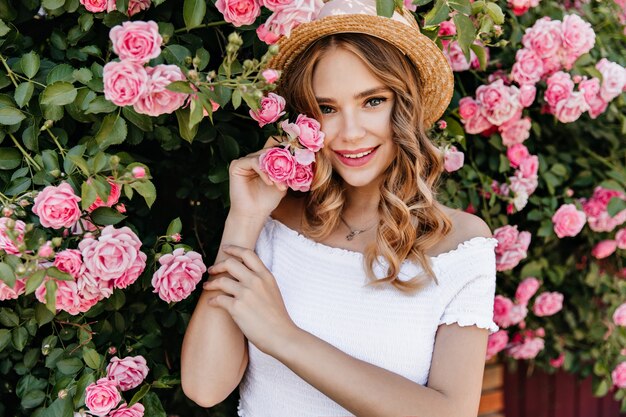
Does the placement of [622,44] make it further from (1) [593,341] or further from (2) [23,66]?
(2) [23,66]

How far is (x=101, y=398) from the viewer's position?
65.0 inches

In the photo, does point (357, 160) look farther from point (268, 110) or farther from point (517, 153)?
point (517, 153)

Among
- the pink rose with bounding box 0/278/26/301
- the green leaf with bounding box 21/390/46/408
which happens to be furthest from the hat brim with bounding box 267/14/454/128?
the green leaf with bounding box 21/390/46/408

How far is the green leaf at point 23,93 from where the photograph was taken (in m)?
1.64

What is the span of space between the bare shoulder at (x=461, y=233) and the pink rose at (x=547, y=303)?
3.53 ft

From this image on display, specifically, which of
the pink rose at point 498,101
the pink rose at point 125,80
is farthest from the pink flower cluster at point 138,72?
the pink rose at point 498,101

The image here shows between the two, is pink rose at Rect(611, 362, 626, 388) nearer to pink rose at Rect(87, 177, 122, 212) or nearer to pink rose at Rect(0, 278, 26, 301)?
pink rose at Rect(87, 177, 122, 212)

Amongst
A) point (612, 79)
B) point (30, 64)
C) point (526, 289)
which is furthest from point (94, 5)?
point (526, 289)

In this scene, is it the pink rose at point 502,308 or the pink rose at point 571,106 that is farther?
the pink rose at point 502,308

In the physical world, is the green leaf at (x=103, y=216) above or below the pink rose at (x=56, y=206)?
below

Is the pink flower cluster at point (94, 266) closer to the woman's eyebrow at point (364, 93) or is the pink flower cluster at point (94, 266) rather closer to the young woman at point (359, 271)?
the young woman at point (359, 271)

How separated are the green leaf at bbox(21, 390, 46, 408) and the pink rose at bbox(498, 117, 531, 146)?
178 centimetres

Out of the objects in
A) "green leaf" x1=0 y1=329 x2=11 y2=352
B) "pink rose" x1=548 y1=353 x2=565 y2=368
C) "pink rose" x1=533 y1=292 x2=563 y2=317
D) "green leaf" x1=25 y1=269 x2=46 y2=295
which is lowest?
"pink rose" x1=548 y1=353 x2=565 y2=368

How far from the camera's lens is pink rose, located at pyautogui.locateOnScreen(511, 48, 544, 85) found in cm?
248
